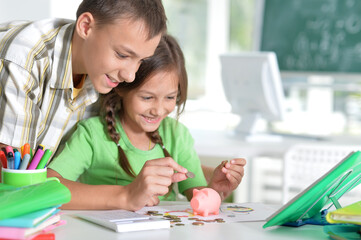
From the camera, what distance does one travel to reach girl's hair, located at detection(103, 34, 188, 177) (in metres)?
1.55

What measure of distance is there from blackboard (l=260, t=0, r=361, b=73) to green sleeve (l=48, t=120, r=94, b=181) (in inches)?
103

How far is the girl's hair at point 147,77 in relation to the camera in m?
1.55

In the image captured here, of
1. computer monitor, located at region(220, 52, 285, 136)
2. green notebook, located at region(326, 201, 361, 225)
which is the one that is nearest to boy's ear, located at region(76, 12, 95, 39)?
green notebook, located at region(326, 201, 361, 225)

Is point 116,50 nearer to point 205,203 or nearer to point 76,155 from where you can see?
point 76,155

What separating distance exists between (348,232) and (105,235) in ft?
1.50

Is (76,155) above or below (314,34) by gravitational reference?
below

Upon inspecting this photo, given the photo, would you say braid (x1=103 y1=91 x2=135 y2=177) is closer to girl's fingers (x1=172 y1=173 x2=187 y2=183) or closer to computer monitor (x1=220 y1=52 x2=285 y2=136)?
girl's fingers (x1=172 y1=173 x2=187 y2=183)

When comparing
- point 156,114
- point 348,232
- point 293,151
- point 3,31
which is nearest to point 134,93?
point 156,114

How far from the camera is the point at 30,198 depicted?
0.95 metres

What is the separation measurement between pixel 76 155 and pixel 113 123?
16 cm

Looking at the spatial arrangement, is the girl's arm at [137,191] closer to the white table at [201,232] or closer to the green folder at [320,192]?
the white table at [201,232]

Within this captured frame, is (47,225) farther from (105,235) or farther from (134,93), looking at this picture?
(134,93)

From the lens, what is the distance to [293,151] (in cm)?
273

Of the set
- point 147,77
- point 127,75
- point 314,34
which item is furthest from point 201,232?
point 314,34
